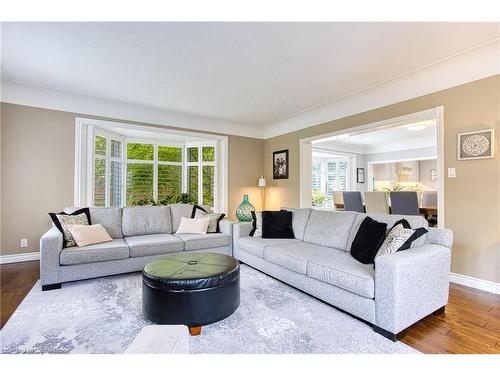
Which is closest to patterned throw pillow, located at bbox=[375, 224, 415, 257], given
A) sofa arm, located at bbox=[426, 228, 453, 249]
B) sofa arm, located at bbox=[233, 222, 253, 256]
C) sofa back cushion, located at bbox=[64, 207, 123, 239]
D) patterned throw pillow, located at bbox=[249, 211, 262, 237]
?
sofa arm, located at bbox=[426, 228, 453, 249]

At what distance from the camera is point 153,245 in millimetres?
3383

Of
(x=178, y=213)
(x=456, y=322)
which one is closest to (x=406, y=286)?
(x=456, y=322)

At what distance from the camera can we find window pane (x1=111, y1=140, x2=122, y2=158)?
5.38m

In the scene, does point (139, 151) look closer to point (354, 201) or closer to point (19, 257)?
point (19, 257)

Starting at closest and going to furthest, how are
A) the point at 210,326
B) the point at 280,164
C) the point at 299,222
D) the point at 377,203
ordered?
the point at 210,326 < the point at 299,222 < the point at 377,203 < the point at 280,164

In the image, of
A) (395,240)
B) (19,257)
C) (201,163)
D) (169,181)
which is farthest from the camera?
(169,181)

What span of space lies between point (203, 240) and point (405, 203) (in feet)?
10.7

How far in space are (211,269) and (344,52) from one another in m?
2.70

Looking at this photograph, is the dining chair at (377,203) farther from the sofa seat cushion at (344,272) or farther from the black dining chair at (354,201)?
the sofa seat cushion at (344,272)

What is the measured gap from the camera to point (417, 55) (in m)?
2.89

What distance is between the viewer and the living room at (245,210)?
1936 mm

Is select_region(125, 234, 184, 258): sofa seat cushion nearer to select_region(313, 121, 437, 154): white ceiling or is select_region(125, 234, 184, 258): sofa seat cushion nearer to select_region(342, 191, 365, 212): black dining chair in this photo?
select_region(342, 191, 365, 212): black dining chair

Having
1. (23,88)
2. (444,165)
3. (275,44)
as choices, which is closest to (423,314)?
(444,165)
